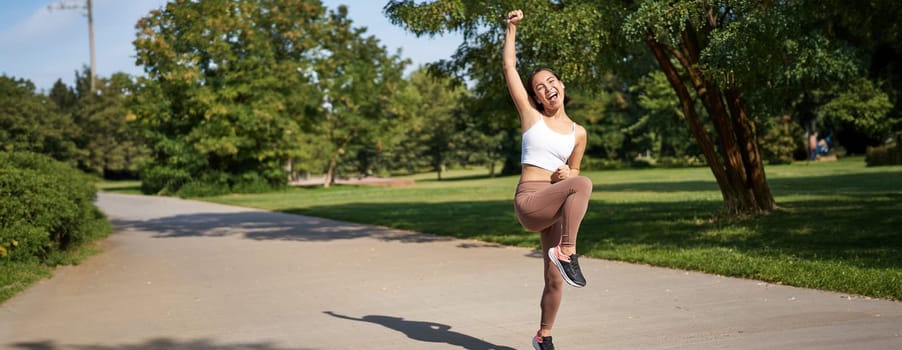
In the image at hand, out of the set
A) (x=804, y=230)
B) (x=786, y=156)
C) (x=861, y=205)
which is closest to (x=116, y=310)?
(x=804, y=230)

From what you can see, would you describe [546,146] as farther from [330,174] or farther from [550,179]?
[330,174]

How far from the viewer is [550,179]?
18.1 feet

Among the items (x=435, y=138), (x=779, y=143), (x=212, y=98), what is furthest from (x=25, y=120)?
(x=435, y=138)

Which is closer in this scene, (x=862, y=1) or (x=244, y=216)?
(x=862, y=1)

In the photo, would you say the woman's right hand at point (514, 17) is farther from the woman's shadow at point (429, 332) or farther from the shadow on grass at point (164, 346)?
the shadow on grass at point (164, 346)

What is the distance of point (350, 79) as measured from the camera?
49281 mm

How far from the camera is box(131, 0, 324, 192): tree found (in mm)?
40469

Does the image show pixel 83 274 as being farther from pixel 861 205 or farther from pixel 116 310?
pixel 861 205

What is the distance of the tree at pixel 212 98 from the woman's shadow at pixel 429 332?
111ft

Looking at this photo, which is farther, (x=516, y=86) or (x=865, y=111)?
(x=865, y=111)

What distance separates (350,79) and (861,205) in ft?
115

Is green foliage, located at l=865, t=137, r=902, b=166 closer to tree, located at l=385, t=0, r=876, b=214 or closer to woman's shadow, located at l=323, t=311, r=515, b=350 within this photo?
tree, located at l=385, t=0, r=876, b=214

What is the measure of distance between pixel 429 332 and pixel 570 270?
6.53ft

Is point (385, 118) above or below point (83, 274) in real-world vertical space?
above
